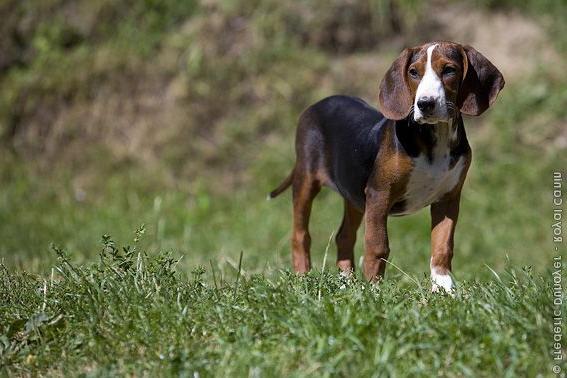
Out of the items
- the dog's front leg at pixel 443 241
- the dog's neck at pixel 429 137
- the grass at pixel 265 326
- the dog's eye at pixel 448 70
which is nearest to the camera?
the grass at pixel 265 326

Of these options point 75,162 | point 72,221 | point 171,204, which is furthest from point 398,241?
point 75,162

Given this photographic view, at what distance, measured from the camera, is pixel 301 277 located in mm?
4977

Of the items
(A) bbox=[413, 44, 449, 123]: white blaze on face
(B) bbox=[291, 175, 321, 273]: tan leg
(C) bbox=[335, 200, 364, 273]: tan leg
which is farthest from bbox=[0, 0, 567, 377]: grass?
(A) bbox=[413, 44, 449, 123]: white blaze on face

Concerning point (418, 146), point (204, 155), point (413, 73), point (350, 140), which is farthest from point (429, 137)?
point (204, 155)

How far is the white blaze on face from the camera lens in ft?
16.0

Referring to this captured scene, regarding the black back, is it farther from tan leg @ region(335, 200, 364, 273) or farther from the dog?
tan leg @ region(335, 200, 364, 273)

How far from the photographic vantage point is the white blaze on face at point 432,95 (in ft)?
16.0

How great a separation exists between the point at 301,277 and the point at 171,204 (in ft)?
19.2

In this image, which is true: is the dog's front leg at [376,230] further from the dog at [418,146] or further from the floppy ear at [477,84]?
the floppy ear at [477,84]

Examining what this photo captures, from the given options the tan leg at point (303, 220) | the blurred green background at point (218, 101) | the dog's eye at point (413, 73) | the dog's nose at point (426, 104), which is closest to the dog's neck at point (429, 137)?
the dog's eye at point (413, 73)

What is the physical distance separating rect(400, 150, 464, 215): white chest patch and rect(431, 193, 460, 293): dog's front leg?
0.33 ft

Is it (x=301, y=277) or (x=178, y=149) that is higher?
(x=301, y=277)

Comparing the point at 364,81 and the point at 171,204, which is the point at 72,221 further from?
the point at 364,81

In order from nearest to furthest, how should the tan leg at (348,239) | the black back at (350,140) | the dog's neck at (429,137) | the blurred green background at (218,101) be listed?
1. the dog's neck at (429,137)
2. the black back at (350,140)
3. the tan leg at (348,239)
4. the blurred green background at (218,101)
